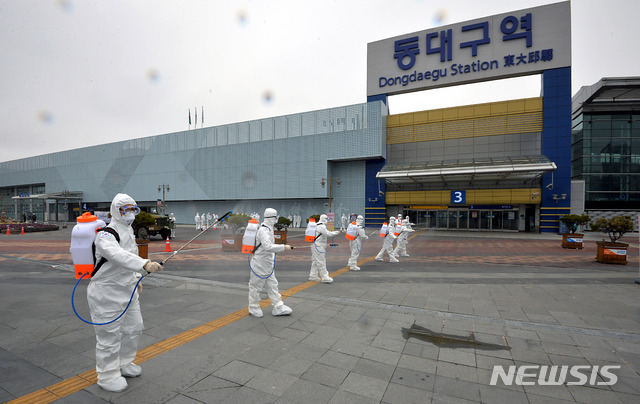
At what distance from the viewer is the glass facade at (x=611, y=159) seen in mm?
35344

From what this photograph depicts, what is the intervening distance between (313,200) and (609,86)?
33.7 m

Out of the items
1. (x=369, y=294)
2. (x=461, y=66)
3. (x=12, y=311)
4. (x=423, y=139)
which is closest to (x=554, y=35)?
(x=461, y=66)

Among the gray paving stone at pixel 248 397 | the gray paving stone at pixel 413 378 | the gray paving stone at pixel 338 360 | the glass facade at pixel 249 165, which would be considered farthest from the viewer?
the glass facade at pixel 249 165

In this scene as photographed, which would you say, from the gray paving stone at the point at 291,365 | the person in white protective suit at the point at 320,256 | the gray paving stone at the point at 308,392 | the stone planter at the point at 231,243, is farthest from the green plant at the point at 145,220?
the gray paving stone at the point at 308,392

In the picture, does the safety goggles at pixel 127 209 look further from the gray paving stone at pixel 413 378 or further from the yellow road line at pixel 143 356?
the gray paving stone at pixel 413 378

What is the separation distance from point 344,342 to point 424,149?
3274 cm

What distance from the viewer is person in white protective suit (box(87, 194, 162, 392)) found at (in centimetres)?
308

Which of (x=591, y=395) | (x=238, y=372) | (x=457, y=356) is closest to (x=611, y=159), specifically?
(x=591, y=395)

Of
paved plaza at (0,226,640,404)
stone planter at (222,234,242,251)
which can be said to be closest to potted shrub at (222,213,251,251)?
stone planter at (222,234,242,251)

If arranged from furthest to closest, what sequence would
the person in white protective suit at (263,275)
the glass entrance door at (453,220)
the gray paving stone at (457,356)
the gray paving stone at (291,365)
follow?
the glass entrance door at (453,220)
the person in white protective suit at (263,275)
the gray paving stone at (457,356)
the gray paving stone at (291,365)

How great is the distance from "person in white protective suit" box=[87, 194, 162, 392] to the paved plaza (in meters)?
0.22

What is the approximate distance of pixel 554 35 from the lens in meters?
29.1

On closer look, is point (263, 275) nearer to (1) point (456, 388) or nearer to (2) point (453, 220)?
(1) point (456, 388)

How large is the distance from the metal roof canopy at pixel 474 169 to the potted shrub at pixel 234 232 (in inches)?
709
